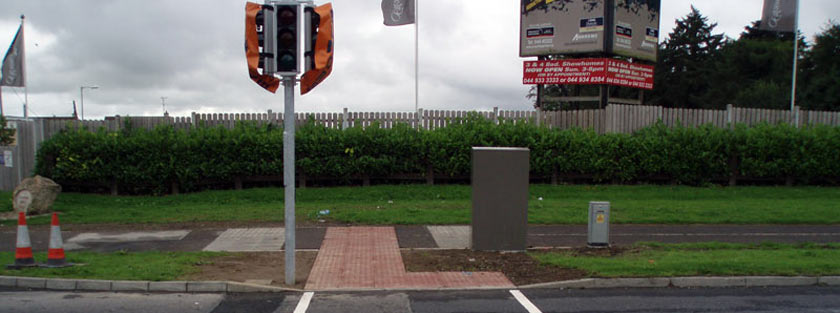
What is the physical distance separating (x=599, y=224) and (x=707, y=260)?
70.8 inches

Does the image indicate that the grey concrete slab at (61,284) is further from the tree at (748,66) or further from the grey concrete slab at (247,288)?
the tree at (748,66)

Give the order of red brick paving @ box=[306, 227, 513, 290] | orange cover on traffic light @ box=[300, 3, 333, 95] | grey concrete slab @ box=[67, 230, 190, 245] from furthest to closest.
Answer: grey concrete slab @ box=[67, 230, 190, 245], red brick paving @ box=[306, 227, 513, 290], orange cover on traffic light @ box=[300, 3, 333, 95]

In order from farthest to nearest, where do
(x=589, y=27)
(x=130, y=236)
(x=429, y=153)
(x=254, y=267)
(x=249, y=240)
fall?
(x=589, y=27), (x=429, y=153), (x=130, y=236), (x=249, y=240), (x=254, y=267)

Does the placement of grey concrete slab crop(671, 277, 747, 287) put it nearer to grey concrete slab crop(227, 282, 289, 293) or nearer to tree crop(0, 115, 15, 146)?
grey concrete slab crop(227, 282, 289, 293)

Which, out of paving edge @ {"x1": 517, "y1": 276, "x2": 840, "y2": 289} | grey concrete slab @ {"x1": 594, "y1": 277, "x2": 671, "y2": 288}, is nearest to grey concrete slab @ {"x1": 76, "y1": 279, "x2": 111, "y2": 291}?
paving edge @ {"x1": 517, "y1": 276, "x2": 840, "y2": 289}

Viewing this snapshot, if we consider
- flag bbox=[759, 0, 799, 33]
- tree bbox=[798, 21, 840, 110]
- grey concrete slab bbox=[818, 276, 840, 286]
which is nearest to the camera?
grey concrete slab bbox=[818, 276, 840, 286]

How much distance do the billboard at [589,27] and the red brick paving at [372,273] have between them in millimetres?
15215

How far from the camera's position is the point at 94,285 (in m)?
7.62

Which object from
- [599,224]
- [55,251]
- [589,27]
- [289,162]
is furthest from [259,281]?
[589,27]

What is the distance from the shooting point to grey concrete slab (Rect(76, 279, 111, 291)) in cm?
760

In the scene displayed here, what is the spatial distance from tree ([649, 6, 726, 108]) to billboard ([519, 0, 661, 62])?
96.0ft

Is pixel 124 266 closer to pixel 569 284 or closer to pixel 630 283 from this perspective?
pixel 569 284

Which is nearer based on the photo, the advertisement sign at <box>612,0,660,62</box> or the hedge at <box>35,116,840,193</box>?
the hedge at <box>35,116,840,193</box>

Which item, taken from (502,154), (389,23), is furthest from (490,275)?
(389,23)
